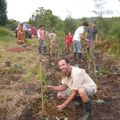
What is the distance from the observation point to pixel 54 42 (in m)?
16.0

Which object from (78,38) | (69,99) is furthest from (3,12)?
(69,99)

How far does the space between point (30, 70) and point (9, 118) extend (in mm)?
4296

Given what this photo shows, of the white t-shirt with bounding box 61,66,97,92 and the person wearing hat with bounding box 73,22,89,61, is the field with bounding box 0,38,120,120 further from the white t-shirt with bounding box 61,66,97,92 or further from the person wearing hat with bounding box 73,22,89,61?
the person wearing hat with bounding box 73,22,89,61

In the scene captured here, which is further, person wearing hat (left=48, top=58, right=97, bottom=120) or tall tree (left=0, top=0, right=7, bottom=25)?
tall tree (left=0, top=0, right=7, bottom=25)

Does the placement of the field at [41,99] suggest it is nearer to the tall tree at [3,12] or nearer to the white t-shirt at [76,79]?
the white t-shirt at [76,79]

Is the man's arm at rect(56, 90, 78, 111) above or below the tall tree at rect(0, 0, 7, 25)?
below

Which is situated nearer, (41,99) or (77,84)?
(77,84)

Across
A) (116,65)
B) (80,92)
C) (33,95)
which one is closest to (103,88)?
(33,95)

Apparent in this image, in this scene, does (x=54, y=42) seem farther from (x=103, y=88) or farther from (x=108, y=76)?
(x=103, y=88)

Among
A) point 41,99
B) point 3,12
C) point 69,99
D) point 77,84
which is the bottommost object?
point 41,99

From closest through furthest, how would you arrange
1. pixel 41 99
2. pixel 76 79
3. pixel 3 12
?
1. pixel 76 79
2. pixel 41 99
3. pixel 3 12

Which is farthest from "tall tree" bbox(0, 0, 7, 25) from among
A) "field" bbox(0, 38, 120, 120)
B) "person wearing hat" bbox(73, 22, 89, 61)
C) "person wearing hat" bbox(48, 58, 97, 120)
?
"person wearing hat" bbox(48, 58, 97, 120)

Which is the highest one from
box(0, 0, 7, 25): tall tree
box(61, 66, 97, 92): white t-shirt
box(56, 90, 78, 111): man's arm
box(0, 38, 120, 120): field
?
box(0, 0, 7, 25): tall tree

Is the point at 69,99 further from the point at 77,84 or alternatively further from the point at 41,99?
the point at 41,99
